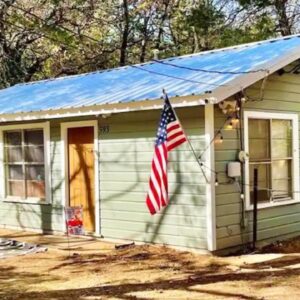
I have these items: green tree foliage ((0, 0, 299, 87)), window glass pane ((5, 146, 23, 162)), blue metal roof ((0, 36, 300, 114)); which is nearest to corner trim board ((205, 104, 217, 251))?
blue metal roof ((0, 36, 300, 114))

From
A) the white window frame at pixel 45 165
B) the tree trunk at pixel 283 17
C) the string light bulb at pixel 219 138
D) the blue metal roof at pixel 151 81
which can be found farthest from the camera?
the tree trunk at pixel 283 17

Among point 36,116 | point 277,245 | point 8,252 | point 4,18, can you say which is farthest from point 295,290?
point 4,18

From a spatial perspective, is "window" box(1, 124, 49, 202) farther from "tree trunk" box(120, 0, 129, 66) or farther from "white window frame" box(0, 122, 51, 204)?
"tree trunk" box(120, 0, 129, 66)

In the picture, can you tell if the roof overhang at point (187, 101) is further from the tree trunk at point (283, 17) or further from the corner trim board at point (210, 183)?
the tree trunk at point (283, 17)

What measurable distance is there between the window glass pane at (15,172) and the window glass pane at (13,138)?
0.48m

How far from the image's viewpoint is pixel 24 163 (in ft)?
37.1

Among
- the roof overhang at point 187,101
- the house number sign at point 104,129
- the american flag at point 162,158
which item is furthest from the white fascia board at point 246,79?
the house number sign at point 104,129

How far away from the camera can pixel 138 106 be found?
336 inches

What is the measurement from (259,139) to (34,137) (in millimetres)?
4593

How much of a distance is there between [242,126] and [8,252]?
14.1 ft

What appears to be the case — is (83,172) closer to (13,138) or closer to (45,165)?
(45,165)

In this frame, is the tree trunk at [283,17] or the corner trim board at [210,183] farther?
the tree trunk at [283,17]

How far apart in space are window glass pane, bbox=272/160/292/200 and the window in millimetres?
4379

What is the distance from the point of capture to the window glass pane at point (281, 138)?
9.39 meters
